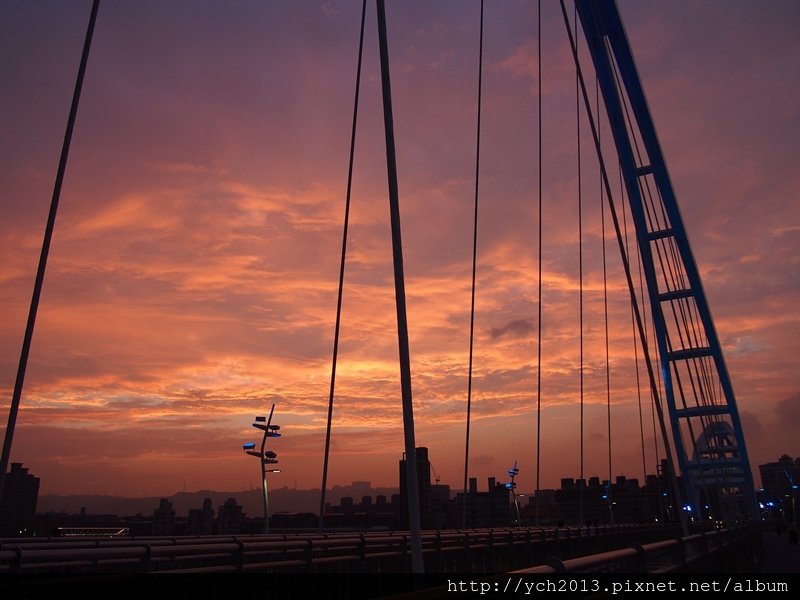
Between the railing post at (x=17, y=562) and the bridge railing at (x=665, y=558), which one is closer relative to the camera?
the bridge railing at (x=665, y=558)

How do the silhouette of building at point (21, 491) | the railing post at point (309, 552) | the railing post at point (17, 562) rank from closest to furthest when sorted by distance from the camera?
the railing post at point (17, 562) → the railing post at point (309, 552) → the silhouette of building at point (21, 491)

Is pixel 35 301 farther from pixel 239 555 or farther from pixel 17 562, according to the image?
pixel 239 555

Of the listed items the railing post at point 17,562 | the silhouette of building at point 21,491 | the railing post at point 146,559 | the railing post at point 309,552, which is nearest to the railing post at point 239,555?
the railing post at point 146,559

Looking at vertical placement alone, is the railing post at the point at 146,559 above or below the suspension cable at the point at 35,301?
below

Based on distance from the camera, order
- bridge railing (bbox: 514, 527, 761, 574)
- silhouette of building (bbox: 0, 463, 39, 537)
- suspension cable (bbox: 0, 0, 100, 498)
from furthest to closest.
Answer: silhouette of building (bbox: 0, 463, 39, 537) → suspension cable (bbox: 0, 0, 100, 498) → bridge railing (bbox: 514, 527, 761, 574)

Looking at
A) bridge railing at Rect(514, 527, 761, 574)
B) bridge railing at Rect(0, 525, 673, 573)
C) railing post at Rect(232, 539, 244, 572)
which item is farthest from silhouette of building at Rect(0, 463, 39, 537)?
bridge railing at Rect(514, 527, 761, 574)

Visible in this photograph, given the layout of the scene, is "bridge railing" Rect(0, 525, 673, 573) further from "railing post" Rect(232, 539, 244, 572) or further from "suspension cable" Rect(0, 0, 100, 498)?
"suspension cable" Rect(0, 0, 100, 498)

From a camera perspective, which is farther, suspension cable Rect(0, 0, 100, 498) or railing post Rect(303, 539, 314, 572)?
railing post Rect(303, 539, 314, 572)

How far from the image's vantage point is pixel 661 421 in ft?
51.1

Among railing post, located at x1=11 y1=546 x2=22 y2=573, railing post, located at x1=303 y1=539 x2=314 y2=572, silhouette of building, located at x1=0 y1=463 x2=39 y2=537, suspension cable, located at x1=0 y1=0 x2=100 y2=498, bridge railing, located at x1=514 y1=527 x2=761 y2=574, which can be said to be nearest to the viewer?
bridge railing, located at x1=514 y1=527 x2=761 y2=574

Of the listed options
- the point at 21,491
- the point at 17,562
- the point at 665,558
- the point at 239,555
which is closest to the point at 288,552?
the point at 239,555

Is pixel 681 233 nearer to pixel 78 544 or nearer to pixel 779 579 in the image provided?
pixel 779 579

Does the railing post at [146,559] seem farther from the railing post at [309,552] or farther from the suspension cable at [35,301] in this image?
the railing post at [309,552]

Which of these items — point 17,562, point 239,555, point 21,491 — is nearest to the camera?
point 17,562
